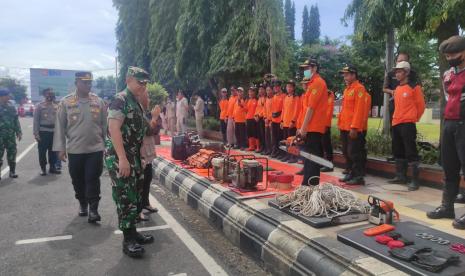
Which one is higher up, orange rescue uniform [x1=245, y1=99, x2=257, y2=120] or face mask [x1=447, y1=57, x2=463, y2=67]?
face mask [x1=447, y1=57, x2=463, y2=67]

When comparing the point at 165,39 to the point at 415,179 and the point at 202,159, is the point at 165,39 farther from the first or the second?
the point at 415,179

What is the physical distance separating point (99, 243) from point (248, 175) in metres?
2.19

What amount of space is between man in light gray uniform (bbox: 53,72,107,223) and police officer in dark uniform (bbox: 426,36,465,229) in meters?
4.13

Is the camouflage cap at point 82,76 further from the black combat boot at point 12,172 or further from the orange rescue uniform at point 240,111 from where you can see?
the orange rescue uniform at point 240,111

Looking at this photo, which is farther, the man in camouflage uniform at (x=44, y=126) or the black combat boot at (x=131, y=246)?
the man in camouflage uniform at (x=44, y=126)

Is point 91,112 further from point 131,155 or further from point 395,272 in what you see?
point 395,272

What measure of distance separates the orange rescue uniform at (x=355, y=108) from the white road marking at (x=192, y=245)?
3.19 metres

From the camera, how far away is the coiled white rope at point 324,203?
4375mm

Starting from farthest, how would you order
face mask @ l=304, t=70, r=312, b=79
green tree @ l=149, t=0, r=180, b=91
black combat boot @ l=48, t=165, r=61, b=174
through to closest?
A: green tree @ l=149, t=0, r=180, b=91, black combat boot @ l=48, t=165, r=61, b=174, face mask @ l=304, t=70, r=312, b=79

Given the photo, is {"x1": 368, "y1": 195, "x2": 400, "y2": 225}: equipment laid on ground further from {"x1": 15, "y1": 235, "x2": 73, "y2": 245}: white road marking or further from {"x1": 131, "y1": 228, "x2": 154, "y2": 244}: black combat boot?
{"x1": 15, "y1": 235, "x2": 73, "y2": 245}: white road marking

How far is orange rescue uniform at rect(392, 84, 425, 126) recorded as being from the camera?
6.16 metres

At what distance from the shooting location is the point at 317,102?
18.4 ft

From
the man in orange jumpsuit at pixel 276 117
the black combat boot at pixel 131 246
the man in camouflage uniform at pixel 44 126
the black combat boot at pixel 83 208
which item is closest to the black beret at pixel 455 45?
the black combat boot at pixel 131 246

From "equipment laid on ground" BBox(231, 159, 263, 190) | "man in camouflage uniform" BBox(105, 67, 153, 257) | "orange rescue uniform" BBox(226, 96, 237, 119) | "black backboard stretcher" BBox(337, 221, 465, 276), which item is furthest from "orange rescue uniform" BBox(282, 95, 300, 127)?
"man in camouflage uniform" BBox(105, 67, 153, 257)
